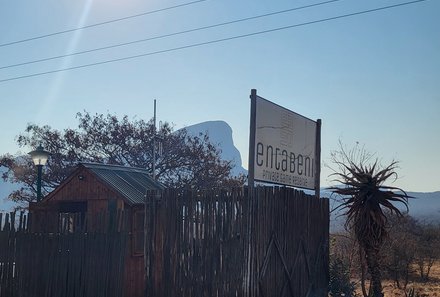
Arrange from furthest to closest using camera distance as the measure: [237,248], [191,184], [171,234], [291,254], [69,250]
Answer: [191,184], [69,250], [291,254], [171,234], [237,248]

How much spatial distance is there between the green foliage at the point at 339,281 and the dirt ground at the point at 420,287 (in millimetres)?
864

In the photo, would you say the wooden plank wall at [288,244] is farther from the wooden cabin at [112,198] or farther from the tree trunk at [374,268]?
the wooden cabin at [112,198]

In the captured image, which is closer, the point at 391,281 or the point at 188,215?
the point at 188,215

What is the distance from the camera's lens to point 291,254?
9219 mm

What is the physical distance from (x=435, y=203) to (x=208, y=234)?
117m

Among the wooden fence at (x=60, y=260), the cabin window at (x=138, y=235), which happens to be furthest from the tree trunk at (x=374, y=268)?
the cabin window at (x=138, y=235)

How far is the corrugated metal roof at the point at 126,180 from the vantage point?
13.4m

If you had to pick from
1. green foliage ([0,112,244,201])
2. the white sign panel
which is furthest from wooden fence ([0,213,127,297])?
green foliage ([0,112,244,201])

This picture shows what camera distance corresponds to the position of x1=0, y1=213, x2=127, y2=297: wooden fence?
9.53 m

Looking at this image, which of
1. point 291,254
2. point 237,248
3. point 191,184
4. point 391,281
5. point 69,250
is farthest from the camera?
point 191,184

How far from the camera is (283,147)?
32.8 feet

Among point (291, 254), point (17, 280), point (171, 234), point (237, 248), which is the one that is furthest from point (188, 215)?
point (17, 280)

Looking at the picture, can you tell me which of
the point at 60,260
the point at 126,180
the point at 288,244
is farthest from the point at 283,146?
the point at 126,180

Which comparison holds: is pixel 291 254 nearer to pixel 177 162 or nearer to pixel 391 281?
pixel 391 281
